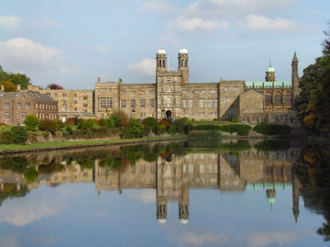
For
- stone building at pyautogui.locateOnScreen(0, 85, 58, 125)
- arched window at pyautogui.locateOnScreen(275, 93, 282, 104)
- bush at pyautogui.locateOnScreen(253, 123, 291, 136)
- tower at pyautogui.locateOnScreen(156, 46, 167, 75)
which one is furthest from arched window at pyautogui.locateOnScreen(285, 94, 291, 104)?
stone building at pyautogui.locateOnScreen(0, 85, 58, 125)

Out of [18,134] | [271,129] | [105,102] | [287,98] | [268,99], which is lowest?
[271,129]

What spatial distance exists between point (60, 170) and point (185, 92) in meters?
54.9

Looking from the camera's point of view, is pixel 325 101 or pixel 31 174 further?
pixel 325 101

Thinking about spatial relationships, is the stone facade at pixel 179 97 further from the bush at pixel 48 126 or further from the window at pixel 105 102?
the bush at pixel 48 126

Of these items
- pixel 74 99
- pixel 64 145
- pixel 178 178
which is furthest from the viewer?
pixel 74 99

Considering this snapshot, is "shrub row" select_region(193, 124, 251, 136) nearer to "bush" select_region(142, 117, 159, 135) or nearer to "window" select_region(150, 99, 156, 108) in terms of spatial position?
"bush" select_region(142, 117, 159, 135)

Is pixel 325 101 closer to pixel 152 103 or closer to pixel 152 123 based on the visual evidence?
pixel 152 123

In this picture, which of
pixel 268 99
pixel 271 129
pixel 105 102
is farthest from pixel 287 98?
pixel 105 102

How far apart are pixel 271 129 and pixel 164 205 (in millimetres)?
54303

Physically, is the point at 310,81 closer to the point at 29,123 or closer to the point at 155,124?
the point at 155,124

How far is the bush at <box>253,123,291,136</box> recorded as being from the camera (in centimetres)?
6631

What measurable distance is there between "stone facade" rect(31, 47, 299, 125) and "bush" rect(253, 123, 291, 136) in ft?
17.5

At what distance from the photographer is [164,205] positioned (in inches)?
594

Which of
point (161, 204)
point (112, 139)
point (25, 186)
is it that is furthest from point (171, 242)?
point (112, 139)
